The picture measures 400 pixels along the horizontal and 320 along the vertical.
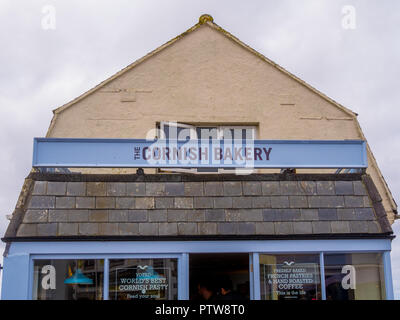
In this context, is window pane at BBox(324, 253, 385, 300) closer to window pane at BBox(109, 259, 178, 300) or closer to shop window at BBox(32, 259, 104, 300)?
window pane at BBox(109, 259, 178, 300)

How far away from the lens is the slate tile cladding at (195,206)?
29.5 ft

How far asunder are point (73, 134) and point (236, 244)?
18.4 feet

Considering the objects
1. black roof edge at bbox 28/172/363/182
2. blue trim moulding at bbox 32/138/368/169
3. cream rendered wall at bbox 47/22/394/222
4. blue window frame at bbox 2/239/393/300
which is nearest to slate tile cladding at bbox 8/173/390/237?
black roof edge at bbox 28/172/363/182

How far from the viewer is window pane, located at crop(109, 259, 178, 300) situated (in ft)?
29.0

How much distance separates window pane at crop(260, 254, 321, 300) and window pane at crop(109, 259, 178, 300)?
147 cm

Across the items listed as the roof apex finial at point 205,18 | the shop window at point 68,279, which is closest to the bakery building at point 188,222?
the shop window at point 68,279

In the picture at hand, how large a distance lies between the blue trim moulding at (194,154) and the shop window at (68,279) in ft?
5.56

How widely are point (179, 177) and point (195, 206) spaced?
635 mm

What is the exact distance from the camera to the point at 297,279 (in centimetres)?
909

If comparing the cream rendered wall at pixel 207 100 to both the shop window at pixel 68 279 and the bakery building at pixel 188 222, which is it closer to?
the bakery building at pixel 188 222

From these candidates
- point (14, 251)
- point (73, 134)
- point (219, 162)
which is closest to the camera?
point (14, 251)

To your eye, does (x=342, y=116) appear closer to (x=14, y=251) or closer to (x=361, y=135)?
(x=361, y=135)

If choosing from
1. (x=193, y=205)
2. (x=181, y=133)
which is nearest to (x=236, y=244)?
(x=193, y=205)

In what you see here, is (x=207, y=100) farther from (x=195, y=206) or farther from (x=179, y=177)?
(x=195, y=206)
